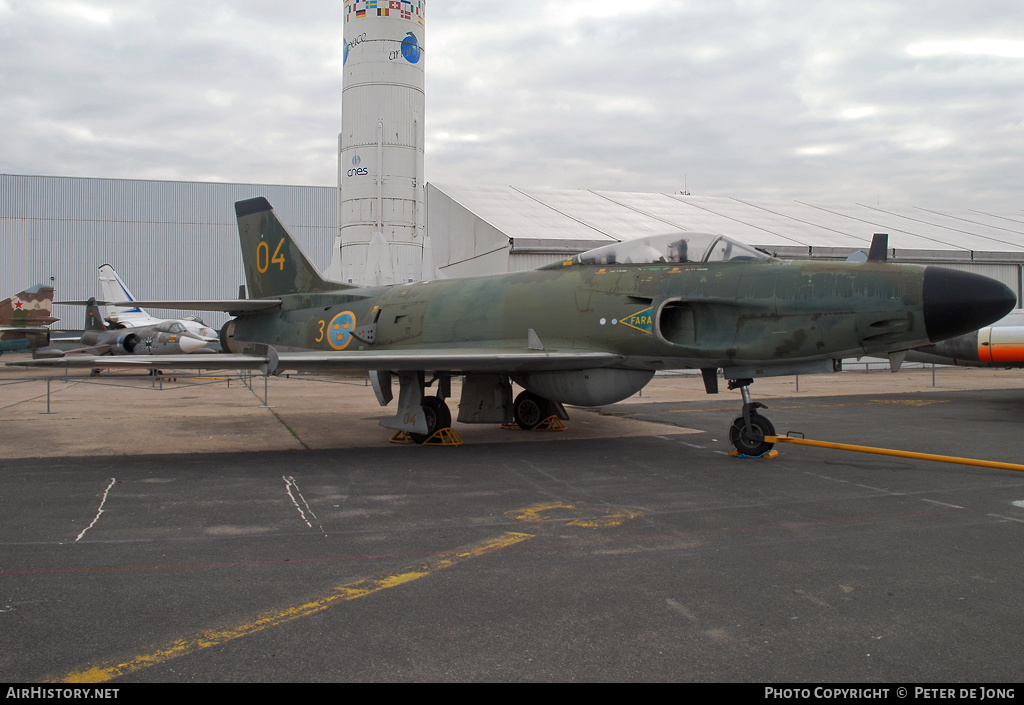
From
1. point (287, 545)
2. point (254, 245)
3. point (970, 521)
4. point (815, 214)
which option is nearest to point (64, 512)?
point (287, 545)

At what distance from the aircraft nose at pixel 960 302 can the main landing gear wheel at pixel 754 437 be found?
198cm


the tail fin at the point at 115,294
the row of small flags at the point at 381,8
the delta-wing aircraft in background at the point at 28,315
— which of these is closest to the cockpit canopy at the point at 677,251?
the row of small flags at the point at 381,8

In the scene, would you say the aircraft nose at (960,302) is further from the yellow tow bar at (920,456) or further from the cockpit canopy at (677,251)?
the cockpit canopy at (677,251)

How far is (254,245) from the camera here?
1302cm

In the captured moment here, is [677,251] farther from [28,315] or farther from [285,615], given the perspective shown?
[28,315]

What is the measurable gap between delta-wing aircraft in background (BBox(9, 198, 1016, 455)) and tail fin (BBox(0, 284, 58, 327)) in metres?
24.7

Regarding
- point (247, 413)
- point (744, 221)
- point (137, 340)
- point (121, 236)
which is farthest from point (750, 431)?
point (121, 236)

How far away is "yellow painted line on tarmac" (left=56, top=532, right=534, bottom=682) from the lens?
9.56 ft

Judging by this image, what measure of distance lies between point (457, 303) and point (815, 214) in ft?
91.2

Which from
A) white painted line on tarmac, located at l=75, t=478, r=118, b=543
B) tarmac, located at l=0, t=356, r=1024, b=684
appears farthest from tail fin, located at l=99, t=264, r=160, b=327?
white painted line on tarmac, located at l=75, t=478, r=118, b=543

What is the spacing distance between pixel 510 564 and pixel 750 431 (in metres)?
4.76

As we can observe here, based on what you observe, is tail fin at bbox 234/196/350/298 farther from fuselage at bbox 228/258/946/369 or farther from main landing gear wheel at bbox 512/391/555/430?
main landing gear wheel at bbox 512/391/555/430

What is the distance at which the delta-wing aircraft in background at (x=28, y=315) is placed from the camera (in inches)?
1185
